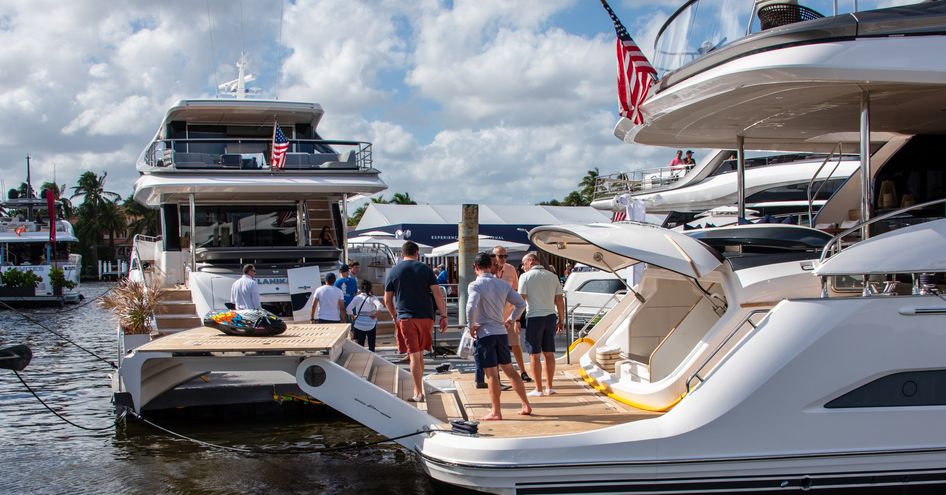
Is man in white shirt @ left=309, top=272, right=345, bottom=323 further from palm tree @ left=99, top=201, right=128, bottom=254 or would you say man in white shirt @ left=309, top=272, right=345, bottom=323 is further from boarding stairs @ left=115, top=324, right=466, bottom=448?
palm tree @ left=99, top=201, right=128, bottom=254

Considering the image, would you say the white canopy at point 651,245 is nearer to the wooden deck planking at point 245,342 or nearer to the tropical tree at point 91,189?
the wooden deck planking at point 245,342

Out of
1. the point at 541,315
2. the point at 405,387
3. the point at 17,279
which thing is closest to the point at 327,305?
the point at 405,387

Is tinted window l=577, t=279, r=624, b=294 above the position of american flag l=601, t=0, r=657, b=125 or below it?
below

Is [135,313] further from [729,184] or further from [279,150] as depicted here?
[729,184]

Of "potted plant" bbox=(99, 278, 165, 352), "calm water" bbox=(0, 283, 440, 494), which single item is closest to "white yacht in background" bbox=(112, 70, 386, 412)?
"potted plant" bbox=(99, 278, 165, 352)

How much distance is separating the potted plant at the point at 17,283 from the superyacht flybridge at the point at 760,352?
3008cm

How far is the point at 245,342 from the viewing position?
7.84 metres

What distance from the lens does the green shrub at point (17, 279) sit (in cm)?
3409

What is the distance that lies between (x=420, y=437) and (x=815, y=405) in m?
3.10

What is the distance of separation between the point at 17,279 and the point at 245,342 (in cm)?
3092

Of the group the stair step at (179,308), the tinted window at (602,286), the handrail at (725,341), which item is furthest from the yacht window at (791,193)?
the handrail at (725,341)

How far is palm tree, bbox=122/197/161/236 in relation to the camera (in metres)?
75.6

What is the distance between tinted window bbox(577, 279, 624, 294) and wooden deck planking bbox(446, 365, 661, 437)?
10887 millimetres

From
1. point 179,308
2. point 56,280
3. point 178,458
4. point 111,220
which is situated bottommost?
point 178,458
